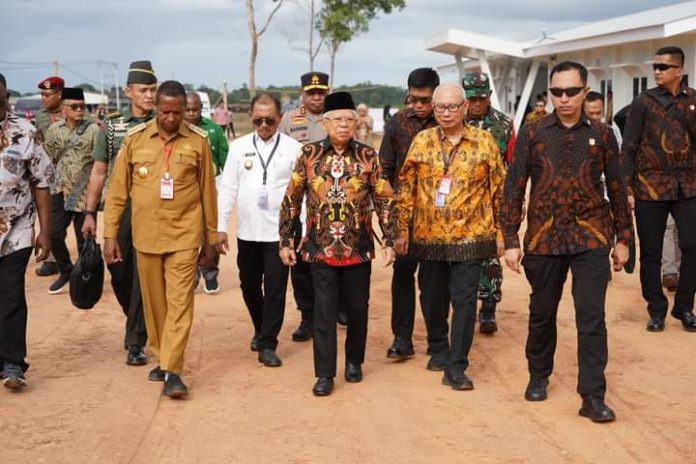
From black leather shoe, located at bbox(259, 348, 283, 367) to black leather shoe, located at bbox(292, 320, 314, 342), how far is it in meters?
0.90

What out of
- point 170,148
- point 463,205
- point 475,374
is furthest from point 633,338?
point 170,148

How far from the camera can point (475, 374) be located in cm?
757

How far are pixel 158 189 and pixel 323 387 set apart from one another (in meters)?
1.77

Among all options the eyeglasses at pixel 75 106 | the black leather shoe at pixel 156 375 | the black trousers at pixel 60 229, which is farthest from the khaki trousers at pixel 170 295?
the eyeglasses at pixel 75 106

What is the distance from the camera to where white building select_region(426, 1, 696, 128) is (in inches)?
802

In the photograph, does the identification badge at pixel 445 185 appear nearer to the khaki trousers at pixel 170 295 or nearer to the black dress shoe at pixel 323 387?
the black dress shoe at pixel 323 387

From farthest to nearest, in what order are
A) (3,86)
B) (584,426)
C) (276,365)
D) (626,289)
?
(626,289), (276,365), (3,86), (584,426)

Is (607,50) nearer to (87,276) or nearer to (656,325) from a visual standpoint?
(656,325)

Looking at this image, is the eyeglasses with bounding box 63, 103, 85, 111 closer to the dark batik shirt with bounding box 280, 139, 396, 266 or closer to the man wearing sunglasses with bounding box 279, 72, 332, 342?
the man wearing sunglasses with bounding box 279, 72, 332, 342

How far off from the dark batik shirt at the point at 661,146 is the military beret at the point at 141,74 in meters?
4.14

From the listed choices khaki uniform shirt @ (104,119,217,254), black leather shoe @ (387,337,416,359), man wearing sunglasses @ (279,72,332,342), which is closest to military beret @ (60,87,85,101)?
man wearing sunglasses @ (279,72,332,342)

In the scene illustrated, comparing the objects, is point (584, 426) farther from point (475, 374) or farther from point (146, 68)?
point (146, 68)

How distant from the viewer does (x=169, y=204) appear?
7.00m

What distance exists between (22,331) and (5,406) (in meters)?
0.63
